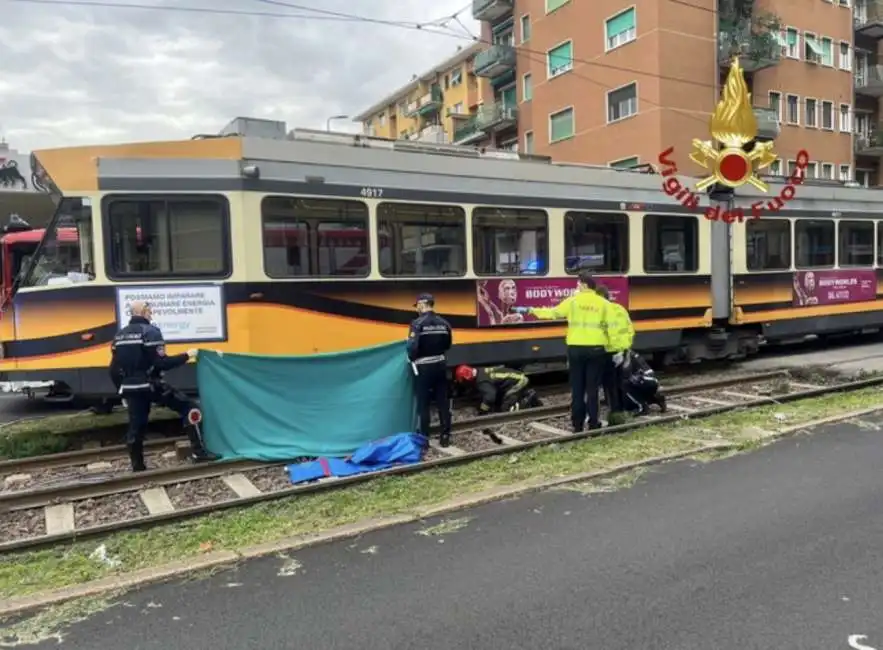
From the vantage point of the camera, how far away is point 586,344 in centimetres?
793

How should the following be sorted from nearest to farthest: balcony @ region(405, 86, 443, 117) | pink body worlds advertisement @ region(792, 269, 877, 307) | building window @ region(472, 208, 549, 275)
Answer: building window @ region(472, 208, 549, 275) < pink body worlds advertisement @ region(792, 269, 877, 307) < balcony @ region(405, 86, 443, 117)

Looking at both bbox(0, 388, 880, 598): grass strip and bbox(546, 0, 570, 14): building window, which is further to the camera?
bbox(546, 0, 570, 14): building window

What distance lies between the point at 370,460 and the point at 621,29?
29.1m

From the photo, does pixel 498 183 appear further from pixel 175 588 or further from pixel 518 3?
pixel 518 3

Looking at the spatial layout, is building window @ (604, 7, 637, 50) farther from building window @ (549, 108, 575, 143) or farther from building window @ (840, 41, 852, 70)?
building window @ (840, 41, 852, 70)

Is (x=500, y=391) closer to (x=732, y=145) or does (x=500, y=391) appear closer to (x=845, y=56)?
(x=732, y=145)

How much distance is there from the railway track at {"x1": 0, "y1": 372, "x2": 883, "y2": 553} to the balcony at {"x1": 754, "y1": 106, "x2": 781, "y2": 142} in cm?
2562

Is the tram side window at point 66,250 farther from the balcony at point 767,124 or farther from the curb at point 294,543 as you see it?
the balcony at point 767,124

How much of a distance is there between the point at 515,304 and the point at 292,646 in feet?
23.4

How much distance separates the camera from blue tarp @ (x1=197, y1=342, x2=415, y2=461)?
7234 millimetres

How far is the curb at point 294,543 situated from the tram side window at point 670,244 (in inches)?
204

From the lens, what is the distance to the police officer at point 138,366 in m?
6.76

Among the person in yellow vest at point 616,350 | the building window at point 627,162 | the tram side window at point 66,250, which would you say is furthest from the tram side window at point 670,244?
the building window at point 627,162

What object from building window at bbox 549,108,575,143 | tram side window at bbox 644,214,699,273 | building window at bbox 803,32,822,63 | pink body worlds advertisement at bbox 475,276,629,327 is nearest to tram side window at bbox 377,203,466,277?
pink body worlds advertisement at bbox 475,276,629,327
